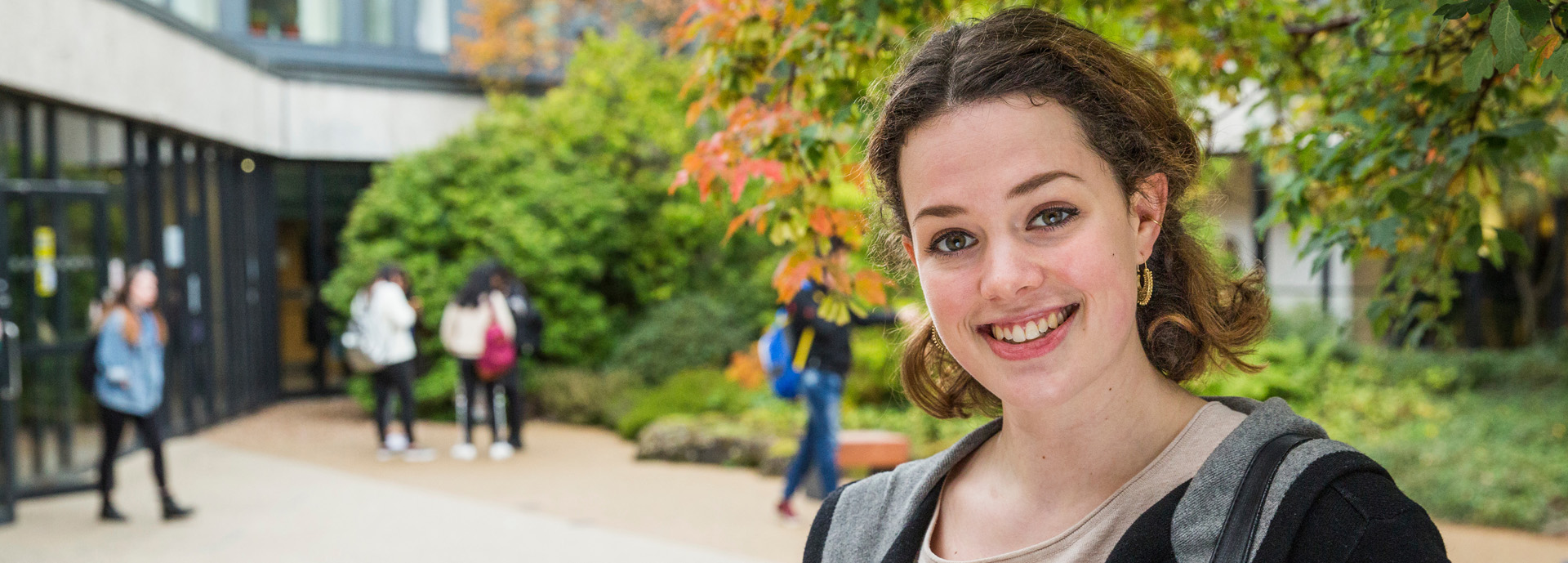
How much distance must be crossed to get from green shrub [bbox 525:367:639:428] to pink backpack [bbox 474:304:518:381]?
Answer: 2058mm

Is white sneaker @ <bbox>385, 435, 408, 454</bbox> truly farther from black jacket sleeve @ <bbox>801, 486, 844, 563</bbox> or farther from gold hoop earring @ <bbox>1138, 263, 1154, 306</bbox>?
gold hoop earring @ <bbox>1138, 263, 1154, 306</bbox>

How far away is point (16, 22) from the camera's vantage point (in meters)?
8.55

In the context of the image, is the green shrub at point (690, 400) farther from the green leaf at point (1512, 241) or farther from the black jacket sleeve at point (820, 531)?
the black jacket sleeve at point (820, 531)

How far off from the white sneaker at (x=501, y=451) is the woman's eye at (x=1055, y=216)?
9.88 m

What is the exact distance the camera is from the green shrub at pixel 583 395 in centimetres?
1267

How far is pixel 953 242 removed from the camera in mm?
1517

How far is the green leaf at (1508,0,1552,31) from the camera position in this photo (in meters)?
1.56

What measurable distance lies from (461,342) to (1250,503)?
9824 millimetres

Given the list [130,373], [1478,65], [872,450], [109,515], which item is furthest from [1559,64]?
[109,515]

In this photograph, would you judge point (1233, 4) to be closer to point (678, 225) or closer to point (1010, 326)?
point (1010, 326)

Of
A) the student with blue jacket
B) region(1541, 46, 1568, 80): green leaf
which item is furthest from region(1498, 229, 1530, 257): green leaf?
the student with blue jacket

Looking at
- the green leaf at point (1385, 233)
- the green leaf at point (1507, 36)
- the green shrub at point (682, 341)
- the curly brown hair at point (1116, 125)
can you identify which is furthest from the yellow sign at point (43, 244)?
the green leaf at point (1507, 36)

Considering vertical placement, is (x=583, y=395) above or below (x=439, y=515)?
above

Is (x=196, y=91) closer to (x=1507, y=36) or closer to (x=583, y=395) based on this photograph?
(x=583, y=395)
